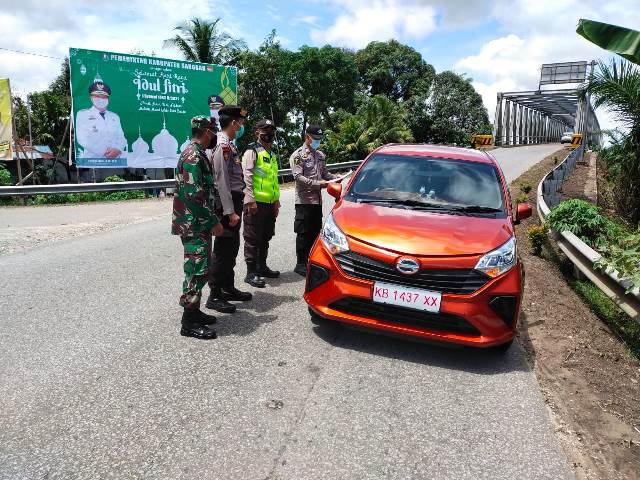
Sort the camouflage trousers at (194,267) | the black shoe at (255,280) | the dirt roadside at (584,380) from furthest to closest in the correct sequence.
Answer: the black shoe at (255,280), the camouflage trousers at (194,267), the dirt roadside at (584,380)

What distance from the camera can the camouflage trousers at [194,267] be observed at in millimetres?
4070

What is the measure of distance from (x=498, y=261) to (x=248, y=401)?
6.85 ft

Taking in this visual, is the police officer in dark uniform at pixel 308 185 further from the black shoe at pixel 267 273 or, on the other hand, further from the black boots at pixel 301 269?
the black shoe at pixel 267 273

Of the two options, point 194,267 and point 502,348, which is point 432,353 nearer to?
point 502,348

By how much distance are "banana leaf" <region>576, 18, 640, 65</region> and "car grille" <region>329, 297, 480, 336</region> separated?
4423 mm

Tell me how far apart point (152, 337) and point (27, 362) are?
0.89 meters

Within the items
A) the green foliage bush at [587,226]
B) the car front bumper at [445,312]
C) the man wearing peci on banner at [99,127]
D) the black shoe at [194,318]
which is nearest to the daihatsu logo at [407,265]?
the car front bumper at [445,312]

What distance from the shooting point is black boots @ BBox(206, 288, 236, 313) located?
477 cm

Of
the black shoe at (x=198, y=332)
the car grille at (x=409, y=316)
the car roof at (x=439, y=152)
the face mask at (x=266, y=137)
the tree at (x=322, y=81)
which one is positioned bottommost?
the black shoe at (x=198, y=332)

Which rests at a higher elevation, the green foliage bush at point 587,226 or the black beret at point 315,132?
the black beret at point 315,132

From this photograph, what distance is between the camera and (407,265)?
3709 mm

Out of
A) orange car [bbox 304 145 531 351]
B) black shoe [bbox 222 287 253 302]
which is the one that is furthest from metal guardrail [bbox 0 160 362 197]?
orange car [bbox 304 145 531 351]

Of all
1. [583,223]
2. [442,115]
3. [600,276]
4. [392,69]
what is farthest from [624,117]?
[392,69]

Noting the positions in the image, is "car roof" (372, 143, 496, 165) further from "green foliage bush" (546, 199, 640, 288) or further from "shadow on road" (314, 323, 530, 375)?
"shadow on road" (314, 323, 530, 375)
